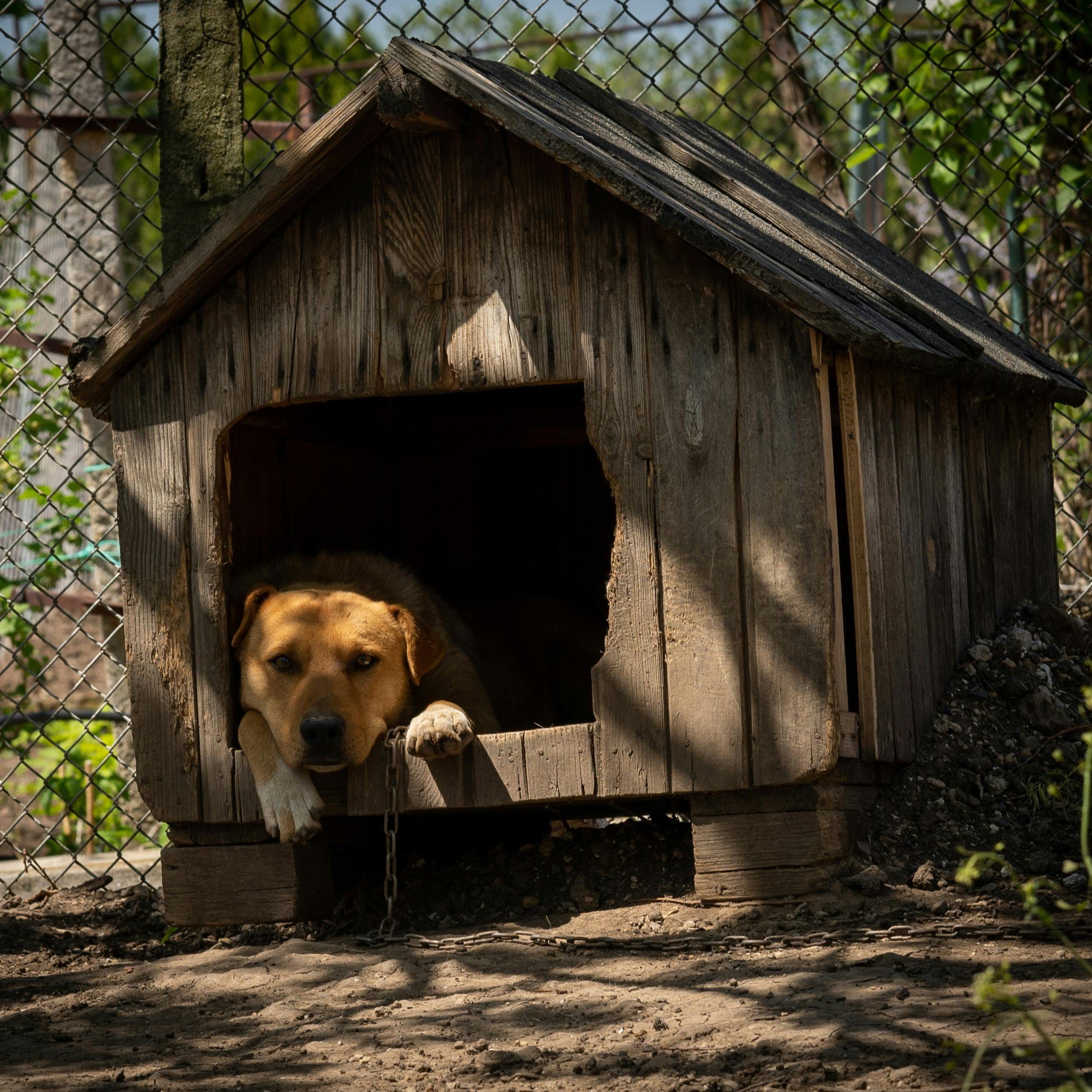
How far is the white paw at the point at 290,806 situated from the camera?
4281mm

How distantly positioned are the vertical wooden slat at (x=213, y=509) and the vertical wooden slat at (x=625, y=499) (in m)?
1.18

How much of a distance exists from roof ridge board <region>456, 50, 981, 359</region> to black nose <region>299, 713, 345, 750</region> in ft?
6.15

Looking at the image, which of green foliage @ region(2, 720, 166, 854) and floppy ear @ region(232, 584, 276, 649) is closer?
floppy ear @ region(232, 584, 276, 649)

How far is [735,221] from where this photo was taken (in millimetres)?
4305

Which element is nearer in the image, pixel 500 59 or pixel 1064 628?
pixel 1064 628

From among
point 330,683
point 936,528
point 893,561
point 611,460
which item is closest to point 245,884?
point 330,683

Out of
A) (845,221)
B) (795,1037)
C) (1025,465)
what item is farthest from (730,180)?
(795,1037)

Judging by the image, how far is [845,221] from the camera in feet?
20.4

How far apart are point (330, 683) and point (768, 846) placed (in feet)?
4.84

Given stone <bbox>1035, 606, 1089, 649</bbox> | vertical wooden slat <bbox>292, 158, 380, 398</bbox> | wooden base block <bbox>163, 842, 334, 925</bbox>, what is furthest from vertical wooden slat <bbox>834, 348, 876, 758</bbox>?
wooden base block <bbox>163, 842, 334, 925</bbox>

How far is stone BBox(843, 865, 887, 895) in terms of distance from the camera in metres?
3.85

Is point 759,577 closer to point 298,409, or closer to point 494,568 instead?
point 298,409

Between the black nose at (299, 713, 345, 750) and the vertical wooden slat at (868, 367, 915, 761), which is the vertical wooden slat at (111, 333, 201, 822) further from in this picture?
the vertical wooden slat at (868, 367, 915, 761)

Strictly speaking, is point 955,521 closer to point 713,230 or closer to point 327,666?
point 713,230
